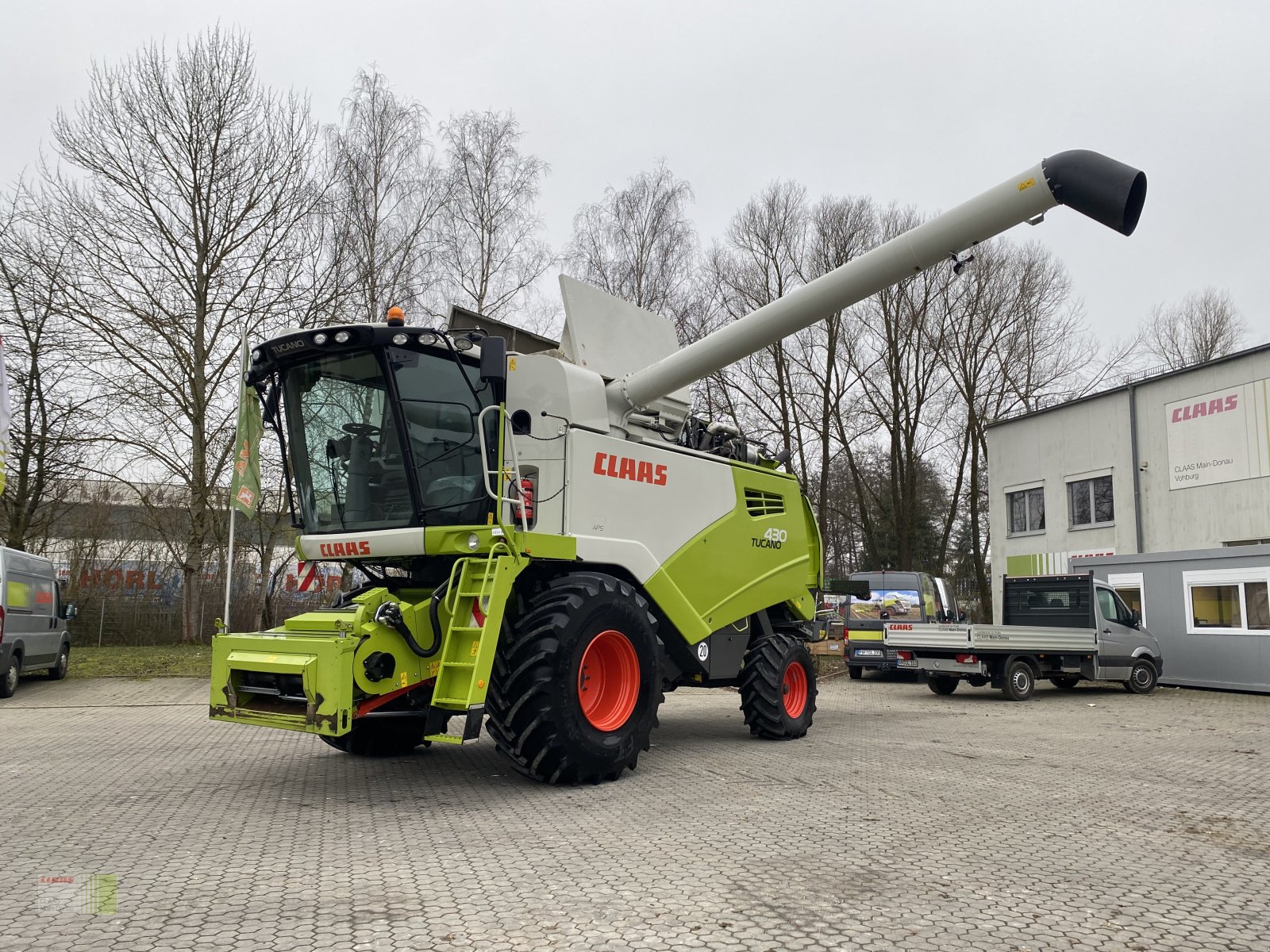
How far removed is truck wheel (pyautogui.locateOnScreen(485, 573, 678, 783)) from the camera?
6.55m

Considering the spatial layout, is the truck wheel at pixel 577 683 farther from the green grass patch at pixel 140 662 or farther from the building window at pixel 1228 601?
the building window at pixel 1228 601

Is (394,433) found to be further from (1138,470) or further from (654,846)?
(1138,470)

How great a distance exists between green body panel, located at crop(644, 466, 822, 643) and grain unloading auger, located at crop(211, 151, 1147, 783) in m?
0.04

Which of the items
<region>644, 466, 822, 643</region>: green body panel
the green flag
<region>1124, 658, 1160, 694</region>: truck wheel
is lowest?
<region>1124, 658, 1160, 694</region>: truck wheel

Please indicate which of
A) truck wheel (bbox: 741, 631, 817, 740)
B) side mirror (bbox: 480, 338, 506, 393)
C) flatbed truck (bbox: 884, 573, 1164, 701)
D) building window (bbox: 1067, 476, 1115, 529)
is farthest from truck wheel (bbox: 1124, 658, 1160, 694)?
side mirror (bbox: 480, 338, 506, 393)

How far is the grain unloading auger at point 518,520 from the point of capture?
653cm

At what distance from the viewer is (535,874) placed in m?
4.71

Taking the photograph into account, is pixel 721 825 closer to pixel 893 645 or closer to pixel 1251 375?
pixel 893 645

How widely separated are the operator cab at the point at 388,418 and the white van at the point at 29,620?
8036 mm

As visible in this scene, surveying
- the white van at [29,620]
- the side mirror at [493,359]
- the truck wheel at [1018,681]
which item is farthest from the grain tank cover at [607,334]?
the white van at [29,620]

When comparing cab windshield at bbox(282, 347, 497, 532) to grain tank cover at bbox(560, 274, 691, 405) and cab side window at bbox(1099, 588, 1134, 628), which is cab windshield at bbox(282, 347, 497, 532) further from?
cab side window at bbox(1099, 588, 1134, 628)

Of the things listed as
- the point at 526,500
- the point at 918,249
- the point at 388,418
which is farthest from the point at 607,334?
the point at 918,249

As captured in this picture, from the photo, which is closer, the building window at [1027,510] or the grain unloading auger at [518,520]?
the grain unloading auger at [518,520]

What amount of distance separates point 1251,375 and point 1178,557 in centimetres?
495
